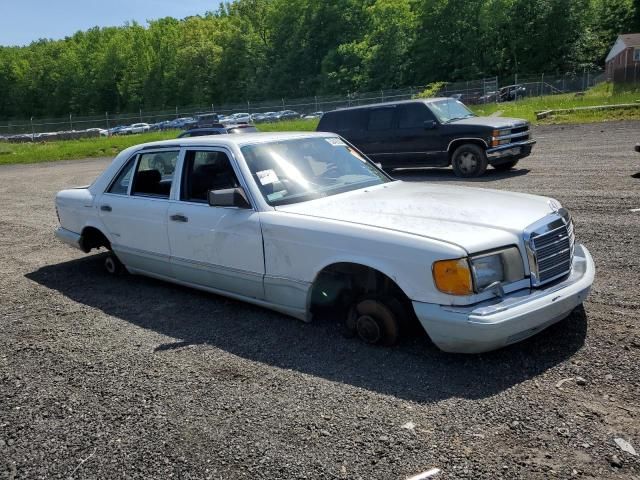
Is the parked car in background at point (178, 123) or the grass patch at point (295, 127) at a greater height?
the parked car in background at point (178, 123)

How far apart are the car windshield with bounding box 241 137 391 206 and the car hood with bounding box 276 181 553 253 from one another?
153mm

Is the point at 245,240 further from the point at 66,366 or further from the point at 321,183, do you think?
the point at 66,366

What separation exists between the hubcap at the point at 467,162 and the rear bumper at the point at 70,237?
9025mm

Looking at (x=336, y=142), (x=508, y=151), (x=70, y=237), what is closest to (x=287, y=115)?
(x=508, y=151)

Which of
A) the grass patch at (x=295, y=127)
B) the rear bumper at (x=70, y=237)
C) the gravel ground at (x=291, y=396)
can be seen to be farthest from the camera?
the grass patch at (x=295, y=127)

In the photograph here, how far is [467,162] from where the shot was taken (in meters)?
13.1

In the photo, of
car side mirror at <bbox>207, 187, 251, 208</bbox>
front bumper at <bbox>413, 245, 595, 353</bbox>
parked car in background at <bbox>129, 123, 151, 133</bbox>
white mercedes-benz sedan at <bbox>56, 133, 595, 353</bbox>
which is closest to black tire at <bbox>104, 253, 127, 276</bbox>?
white mercedes-benz sedan at <bbox>56, 133, 595, 353</bbox>

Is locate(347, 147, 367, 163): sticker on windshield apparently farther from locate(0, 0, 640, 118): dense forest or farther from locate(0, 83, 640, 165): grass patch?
locate(0, 0, 640, 118): dense forest

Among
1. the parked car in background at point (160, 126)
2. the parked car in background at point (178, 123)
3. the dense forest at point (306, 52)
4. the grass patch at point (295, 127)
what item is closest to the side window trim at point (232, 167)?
the grass patch at point (295, 127)

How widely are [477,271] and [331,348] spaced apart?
4.26ft

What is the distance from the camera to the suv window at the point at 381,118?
14.5 metres

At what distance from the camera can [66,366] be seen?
14.4 feet

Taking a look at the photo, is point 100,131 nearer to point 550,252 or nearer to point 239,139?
point 239,139

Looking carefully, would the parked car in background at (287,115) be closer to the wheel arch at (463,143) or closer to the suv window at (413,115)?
the suv window at (413,115)
